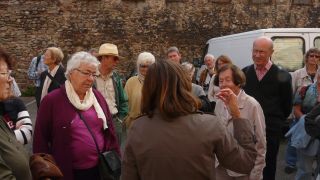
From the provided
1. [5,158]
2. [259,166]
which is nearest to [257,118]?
[259,166]

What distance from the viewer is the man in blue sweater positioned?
4859mm

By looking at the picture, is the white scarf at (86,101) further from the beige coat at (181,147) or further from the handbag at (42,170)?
the beige coat at (181,147)

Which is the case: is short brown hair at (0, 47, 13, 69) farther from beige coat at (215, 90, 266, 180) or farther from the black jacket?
the black jacket

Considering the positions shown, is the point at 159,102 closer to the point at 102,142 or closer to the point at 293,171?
the point at 102,142

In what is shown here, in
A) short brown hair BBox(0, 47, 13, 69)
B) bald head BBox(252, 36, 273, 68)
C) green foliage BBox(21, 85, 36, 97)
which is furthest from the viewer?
green foliage BBox(21, 85, 36, 97)

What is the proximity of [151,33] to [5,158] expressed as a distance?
17099 mm

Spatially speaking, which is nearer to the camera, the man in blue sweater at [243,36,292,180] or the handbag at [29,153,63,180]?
the handbag at [29,153,63,180]

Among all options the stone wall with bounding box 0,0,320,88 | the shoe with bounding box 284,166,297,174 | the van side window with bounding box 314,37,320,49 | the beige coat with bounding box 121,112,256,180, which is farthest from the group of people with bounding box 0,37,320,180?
the stone wall with bounding box 0,0,320,88

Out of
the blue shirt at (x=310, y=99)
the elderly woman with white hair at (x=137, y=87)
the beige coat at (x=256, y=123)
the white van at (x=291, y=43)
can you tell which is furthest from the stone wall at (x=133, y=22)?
the beige coat at (x=256, y=123)

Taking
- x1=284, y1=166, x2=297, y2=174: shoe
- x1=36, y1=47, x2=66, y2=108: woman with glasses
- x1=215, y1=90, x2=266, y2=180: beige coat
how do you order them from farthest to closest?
x1=284, y1=166, x2=297, y2=174: shoe, x1=36, y1=47, x2=66, y2=108: woman with glasses, x1=215, y1=90, x2=266, y2=180: beige coat

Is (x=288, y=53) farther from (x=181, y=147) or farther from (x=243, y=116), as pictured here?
(x=181, y=147)

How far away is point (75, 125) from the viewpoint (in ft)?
11.8

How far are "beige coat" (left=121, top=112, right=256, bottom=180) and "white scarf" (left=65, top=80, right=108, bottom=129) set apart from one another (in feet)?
4.13

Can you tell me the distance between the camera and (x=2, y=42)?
60.7 feet
